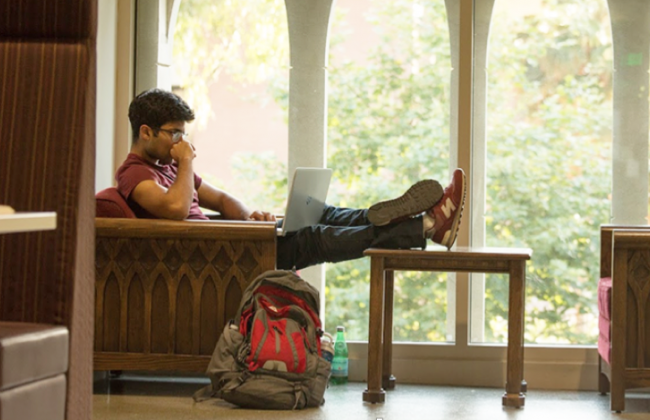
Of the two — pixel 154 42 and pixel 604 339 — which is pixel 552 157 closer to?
pixel 604 339

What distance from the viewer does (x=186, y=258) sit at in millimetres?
3896

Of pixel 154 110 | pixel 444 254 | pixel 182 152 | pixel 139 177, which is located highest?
pixel 154 110

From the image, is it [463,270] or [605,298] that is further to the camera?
[605,298]

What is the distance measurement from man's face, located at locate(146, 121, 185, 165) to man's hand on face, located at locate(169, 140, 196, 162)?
4 centimetres

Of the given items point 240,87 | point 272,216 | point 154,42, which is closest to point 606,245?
point 272,216

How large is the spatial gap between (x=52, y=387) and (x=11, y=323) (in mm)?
196

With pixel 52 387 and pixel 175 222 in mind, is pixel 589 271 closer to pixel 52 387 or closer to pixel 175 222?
pixel 175 222

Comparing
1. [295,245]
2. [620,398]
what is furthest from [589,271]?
[295,245]

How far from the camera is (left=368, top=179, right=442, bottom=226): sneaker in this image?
13.0 ft

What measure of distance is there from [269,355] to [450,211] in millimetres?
911

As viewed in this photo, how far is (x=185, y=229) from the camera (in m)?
3.85

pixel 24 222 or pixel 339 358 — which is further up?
pixel 24 222

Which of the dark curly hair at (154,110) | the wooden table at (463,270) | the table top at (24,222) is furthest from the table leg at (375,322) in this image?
the table top at (24,222)

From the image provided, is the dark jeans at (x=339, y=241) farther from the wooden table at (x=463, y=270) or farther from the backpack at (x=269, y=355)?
the backpack at (x=269, y=355)
